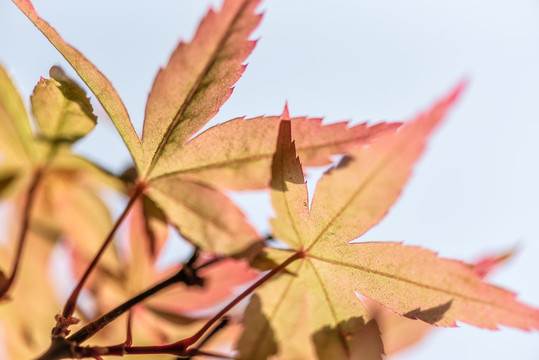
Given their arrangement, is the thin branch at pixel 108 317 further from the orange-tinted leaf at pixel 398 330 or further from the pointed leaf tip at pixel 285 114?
the orange-tinted leaf at pixel 398 330

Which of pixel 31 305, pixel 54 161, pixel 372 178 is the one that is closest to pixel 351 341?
pixel 372 178

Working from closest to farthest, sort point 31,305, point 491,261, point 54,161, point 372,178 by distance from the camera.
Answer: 1. point 372,178
2. point 491,261
3. point 54,161
4. point 31,305

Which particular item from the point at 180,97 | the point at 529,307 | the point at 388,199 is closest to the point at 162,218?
the point at 180,97

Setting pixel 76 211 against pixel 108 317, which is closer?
pixel 108 317

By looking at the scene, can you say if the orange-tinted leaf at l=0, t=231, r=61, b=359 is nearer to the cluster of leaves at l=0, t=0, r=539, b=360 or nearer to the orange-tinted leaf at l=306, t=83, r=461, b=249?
the cluster of leaves at l=0, t=0, r=539, b=360

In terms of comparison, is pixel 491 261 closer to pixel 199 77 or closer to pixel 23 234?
pixel 199 77

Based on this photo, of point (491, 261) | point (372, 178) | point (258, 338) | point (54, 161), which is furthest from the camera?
point (54, 161)

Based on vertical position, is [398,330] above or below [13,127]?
below

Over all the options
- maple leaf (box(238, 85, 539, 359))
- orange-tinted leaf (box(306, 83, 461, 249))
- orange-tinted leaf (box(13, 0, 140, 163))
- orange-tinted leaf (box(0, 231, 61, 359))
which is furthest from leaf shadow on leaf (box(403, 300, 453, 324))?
orange-tinted leaf (box(0, 231, 61, 359))
